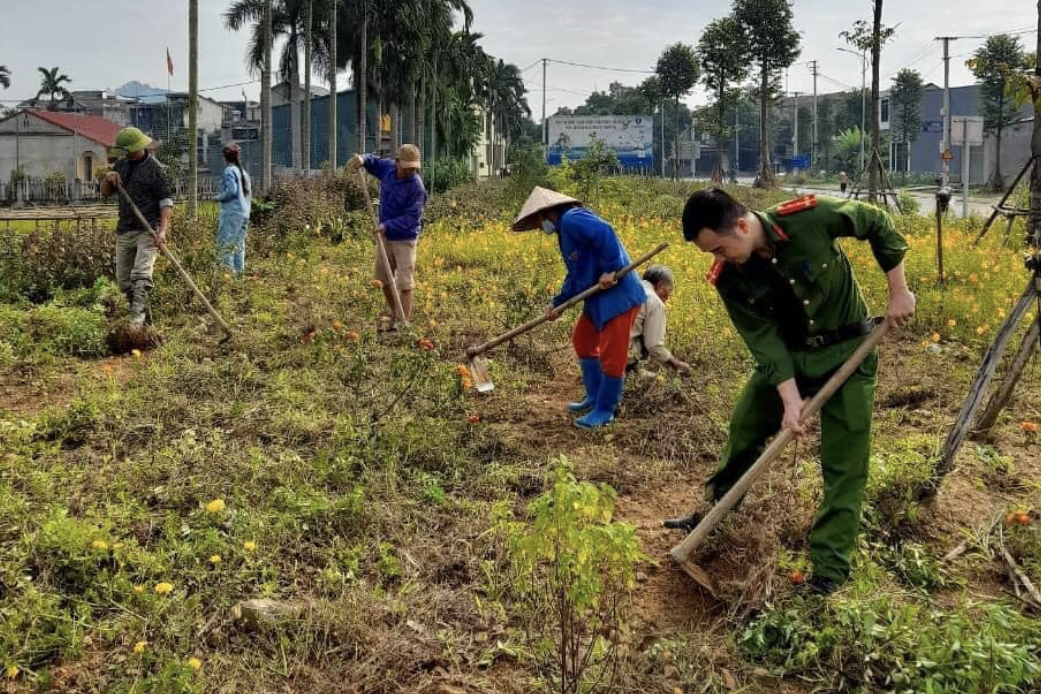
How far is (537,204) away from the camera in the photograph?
5383 mm

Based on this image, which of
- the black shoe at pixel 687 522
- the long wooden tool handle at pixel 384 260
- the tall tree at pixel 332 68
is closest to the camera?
the black shoe at pixel 687 522

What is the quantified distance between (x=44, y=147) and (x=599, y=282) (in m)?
46.6

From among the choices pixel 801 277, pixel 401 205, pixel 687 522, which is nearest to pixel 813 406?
pixel 801 277

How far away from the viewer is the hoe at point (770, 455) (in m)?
3.09

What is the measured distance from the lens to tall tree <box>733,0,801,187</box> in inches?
1367

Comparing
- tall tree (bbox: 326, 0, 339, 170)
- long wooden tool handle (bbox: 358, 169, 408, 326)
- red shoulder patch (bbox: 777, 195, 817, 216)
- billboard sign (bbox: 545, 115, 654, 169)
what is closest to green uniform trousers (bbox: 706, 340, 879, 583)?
red shoulder patch (bbox: 777, 195, 817, 216)

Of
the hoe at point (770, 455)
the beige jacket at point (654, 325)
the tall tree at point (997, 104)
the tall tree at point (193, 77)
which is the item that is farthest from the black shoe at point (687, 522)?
the tall tree at point (997, 104)

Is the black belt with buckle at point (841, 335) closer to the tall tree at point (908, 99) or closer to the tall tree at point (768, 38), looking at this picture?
the tall tree at point (768, 38)

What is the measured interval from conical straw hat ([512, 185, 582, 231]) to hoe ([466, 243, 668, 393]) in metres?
0.53

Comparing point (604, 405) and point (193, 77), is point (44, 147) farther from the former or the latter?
point (604, 405)

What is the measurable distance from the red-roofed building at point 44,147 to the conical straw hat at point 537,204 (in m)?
44.0

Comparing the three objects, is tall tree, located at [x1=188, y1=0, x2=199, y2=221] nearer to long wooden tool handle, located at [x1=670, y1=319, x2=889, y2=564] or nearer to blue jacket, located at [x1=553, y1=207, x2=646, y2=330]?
blue jacket, located at [x1=553, y1=207, x2=646, y2=330]

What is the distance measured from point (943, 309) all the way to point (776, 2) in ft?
101

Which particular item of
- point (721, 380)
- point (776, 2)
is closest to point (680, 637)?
point (721, 380)
